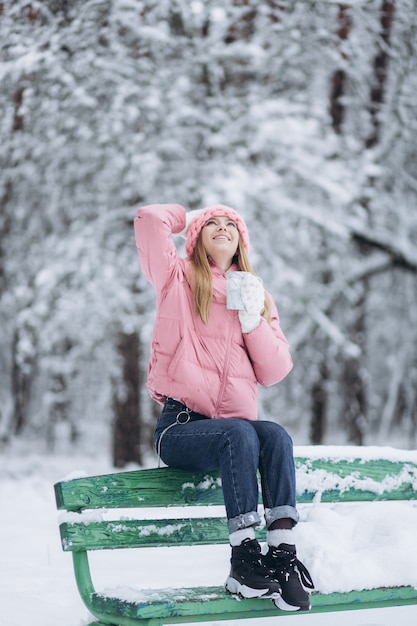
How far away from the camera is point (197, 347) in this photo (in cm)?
359

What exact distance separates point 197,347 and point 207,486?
0.56 meters

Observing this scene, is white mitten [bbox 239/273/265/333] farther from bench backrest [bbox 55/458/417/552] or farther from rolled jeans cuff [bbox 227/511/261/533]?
rolled jeans cuff [bbox 227/511/261/533]

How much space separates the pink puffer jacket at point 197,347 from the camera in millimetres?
3545

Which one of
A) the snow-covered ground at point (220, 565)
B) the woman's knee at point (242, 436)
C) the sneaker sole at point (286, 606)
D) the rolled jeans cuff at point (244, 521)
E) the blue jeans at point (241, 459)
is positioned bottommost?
the snow-covered ground at point (220, 565)

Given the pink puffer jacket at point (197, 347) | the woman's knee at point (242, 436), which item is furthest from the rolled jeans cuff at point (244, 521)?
the pink puffer jacket at point (197, 347)

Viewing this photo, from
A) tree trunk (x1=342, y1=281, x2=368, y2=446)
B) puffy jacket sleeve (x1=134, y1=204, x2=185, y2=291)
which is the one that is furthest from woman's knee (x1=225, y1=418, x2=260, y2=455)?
tree trunk (x1=342, y1=281, x2=368, y2=446)

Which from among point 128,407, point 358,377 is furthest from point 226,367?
point 358,377

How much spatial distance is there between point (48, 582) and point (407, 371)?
12.9 m

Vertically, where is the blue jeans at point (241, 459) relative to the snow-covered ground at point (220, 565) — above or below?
above

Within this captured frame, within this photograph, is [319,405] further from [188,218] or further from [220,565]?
[188,218]

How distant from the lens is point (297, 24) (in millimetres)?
9977

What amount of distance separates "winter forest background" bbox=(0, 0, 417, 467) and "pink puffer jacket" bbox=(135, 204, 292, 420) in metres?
5.02

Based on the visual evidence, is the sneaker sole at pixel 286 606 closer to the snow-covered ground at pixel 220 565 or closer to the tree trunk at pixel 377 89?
the snow-covered ground at pixel 220 565

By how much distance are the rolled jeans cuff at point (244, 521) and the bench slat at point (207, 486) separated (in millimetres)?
370
